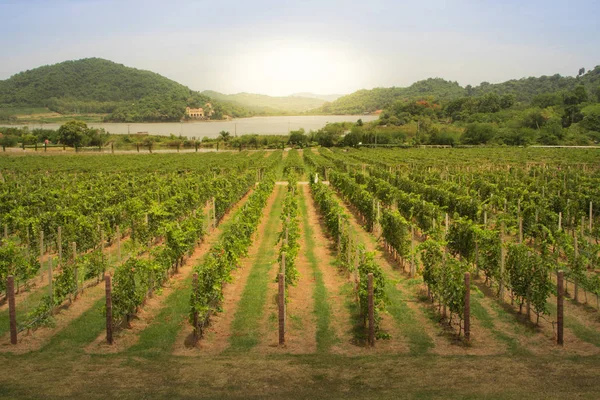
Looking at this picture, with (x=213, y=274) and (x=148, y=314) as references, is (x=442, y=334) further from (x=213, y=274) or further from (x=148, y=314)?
(x=148, y=314)

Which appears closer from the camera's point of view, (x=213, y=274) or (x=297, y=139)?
(x=213, y=274)

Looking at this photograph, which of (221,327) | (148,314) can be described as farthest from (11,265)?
(221,327)

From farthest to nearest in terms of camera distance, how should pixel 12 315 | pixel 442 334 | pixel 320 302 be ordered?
pixel 320 302
pixel 442 334
pixel 12 315

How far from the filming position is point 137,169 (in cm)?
4600

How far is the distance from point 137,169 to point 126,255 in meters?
30.5

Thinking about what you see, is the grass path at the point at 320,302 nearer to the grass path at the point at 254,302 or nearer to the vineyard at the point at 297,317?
the vineyard at the point at 297,317

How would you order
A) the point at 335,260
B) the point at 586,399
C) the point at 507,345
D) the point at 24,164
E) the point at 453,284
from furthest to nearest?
the point at 24,164, the point at 335,260, the point at 453,284, the point at 507,345, the point at 586,399

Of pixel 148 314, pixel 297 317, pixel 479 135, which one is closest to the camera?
pixel 297 317

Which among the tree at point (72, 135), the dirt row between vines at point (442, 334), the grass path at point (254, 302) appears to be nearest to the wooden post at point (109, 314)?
the grass path at point (254, 302)

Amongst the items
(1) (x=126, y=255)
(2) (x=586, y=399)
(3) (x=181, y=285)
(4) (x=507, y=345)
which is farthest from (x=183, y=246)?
(2) (x=586, y=399)

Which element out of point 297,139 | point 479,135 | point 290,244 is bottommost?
point 290,244

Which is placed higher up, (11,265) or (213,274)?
(213,274)

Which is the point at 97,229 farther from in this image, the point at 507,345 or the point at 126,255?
the point at 507,345

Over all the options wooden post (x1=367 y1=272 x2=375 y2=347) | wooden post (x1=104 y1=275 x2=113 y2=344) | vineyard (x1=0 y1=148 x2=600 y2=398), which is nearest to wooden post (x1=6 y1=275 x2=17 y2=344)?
vineyard (x1=0 y1=148 x2=600 y2=398)
